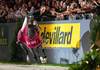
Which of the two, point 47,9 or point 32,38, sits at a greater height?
point 47,9

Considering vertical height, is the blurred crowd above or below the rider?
above

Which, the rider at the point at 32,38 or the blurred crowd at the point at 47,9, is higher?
the blurred crowd at the point at 47,9

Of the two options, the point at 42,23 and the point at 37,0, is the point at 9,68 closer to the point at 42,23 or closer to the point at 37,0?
the point at 42,23

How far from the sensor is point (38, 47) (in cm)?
2077

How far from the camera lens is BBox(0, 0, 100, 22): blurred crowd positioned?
789 inches

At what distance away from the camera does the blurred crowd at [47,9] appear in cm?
2005

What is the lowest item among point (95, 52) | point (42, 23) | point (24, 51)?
point (24, 51)

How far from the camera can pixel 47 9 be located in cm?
2147

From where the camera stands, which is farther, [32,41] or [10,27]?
[10,27]

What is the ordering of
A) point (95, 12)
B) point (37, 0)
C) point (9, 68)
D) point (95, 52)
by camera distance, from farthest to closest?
point (37, 0)
point (95, 12)
point (9, 68)
point (95, 52)

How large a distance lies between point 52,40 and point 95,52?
10746 millimetres

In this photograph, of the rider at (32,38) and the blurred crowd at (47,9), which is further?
the rider at (32,38)

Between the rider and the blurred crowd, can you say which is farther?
the rider

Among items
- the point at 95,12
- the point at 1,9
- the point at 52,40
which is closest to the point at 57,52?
the point at 52,40
